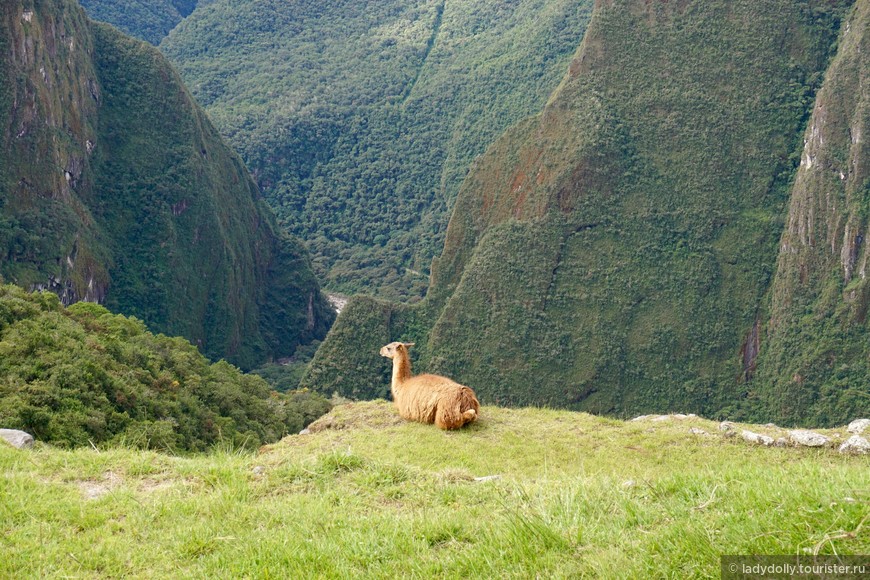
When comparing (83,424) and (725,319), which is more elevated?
(83,424)

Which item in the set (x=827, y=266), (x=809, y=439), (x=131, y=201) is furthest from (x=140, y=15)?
(x=809, y=439)

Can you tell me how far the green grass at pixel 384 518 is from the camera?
4.61 m

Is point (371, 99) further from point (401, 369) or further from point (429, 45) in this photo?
point (401, 369)

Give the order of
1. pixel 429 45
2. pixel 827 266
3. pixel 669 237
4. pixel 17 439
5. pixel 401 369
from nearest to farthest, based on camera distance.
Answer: pixel 17 439, pixel 401 369, pixel 827 266, pixel 669 237, pixel 429 45

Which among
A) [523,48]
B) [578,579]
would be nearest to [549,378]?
[578,579]

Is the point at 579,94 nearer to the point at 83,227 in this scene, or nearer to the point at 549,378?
the point at 549,378

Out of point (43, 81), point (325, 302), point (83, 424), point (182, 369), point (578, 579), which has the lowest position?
point (325, 302)

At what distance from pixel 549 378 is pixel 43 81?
127 feet

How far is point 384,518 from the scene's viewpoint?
5730 mm

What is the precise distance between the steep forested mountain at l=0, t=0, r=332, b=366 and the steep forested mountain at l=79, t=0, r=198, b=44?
228 ft

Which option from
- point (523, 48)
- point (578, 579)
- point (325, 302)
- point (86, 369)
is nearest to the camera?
point (578, 579)

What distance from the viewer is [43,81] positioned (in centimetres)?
5953

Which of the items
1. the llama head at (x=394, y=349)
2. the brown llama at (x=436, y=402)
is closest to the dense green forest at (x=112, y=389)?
the brown llama at (x=436, y=402)

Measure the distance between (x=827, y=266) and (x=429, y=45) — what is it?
85.6 metres
